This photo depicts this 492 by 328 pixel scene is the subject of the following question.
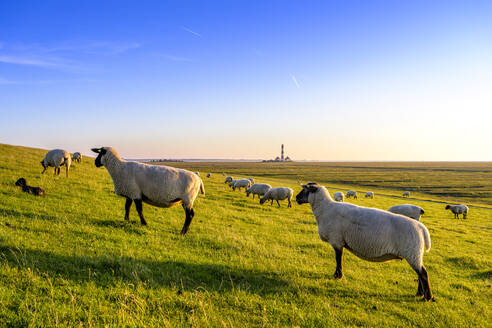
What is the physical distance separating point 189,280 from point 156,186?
4.50 metres

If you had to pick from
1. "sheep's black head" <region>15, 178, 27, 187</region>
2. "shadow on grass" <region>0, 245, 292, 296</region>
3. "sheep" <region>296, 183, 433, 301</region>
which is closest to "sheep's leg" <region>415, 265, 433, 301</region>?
"sheep" <region>296, 183, 433, 301</region>

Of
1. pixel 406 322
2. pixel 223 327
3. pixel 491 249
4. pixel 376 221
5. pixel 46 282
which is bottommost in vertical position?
pixel 491 249

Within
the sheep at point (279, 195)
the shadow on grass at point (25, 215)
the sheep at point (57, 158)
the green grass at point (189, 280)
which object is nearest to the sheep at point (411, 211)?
the green grass at point (189, 280)

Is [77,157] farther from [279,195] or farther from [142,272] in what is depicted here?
[142,272]

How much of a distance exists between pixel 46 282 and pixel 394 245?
24.8 ft

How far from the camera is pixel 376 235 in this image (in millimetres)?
6445

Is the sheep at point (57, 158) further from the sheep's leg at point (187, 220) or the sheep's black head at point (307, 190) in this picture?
the sheep's black head at point (307, 190)

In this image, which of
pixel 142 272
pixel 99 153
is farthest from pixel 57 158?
pixel 142 272

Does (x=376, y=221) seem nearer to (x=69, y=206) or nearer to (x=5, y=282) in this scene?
(x=5, y=282)

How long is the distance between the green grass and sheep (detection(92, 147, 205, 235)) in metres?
0.98

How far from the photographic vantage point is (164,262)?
6.18 meters

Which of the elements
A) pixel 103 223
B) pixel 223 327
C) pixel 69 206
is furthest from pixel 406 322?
pixel 69 206

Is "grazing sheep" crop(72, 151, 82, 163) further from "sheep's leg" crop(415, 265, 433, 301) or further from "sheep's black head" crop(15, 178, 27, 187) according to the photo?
"sheep's leg" crop(415, 265, 433, 301)

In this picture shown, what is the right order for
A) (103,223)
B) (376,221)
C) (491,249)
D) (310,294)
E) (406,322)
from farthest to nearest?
(491,249), (103,223), (376,221), (310,294), (406,322)
